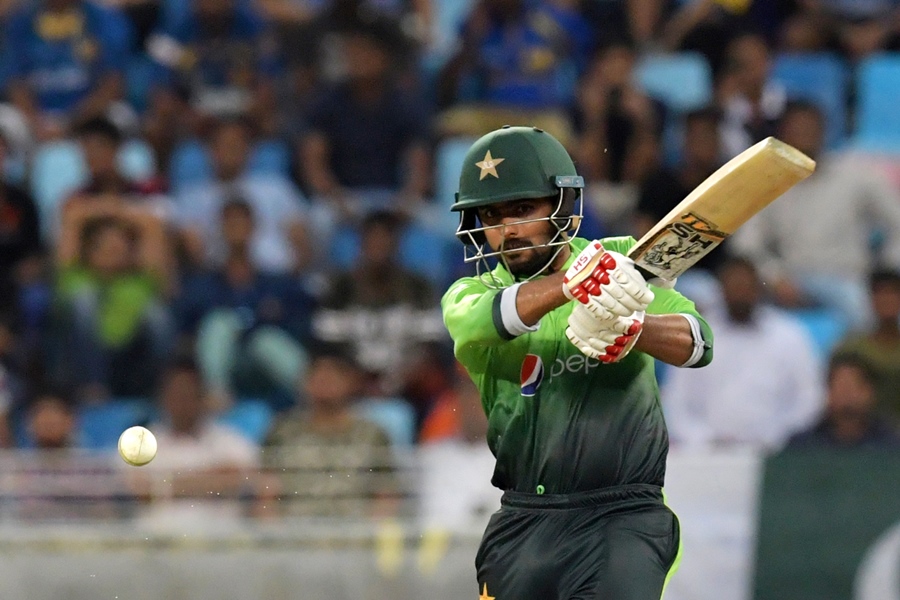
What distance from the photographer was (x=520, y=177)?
4711 millimetres

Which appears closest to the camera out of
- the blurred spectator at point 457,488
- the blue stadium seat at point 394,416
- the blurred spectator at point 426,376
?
the blurred spectator at point 457,488

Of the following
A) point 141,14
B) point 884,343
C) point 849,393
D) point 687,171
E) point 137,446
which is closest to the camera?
point 137,446

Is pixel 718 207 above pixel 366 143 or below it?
below

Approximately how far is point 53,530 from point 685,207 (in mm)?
4719

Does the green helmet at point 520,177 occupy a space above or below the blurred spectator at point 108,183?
below

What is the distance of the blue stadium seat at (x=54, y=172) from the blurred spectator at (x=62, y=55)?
598mm

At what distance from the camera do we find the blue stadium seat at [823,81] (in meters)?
11.6

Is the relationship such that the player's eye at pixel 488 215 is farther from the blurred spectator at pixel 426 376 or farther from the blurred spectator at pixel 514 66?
the blurred spectator at pixel 514 66

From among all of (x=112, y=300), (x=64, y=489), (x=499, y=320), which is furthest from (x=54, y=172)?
(x=499, y=320)

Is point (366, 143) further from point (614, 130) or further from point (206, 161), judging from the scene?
point (614, 130)

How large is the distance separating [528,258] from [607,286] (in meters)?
0.63

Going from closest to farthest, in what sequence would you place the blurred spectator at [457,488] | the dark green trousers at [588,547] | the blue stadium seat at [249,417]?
1. the dark green trousers at [588,547]
2. the blurred spectator at [457,488]
3. the blue stadium seat at [249,417]

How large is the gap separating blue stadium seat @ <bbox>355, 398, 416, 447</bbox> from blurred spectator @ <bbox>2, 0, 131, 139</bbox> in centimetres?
409

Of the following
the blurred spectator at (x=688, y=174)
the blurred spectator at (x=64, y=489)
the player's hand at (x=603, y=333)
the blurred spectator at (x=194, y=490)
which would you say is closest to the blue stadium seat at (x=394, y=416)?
the blurred spectator at (x=194, y=490)
